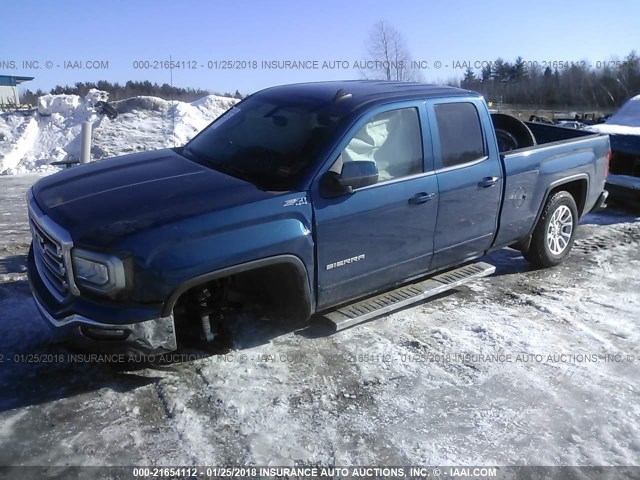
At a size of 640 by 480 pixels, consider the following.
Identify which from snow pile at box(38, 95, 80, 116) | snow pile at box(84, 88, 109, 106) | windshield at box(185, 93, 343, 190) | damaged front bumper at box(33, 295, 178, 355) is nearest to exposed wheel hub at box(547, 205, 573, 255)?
windshield at box(185, 93, 343, 190)

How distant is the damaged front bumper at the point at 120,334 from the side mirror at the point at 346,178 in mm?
1314

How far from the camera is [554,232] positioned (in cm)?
589

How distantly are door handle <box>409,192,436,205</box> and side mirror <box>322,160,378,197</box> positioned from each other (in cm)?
56

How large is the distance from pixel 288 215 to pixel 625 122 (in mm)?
8629

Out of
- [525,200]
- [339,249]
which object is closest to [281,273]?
[339,249]

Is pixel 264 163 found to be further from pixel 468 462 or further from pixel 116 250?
pixel 468 462

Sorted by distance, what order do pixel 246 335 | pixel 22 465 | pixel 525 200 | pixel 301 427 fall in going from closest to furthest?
pixel 22 465 < pixel 301 427 < pixel 246 335 < pixel 525 200

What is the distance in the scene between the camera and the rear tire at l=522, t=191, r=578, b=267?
5.67 m

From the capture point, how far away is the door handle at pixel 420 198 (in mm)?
4152

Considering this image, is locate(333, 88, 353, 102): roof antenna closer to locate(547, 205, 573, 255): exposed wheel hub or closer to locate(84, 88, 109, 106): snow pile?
locate(547, 205, 573, 255): exposed wheel hub

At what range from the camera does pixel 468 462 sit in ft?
9.75

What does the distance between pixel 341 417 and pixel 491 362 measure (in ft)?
4.31

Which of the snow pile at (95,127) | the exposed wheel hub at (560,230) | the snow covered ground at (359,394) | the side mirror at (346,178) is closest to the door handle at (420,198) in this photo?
the side mirror at (346,178)

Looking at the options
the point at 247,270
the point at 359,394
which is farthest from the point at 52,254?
the point at 359,394
